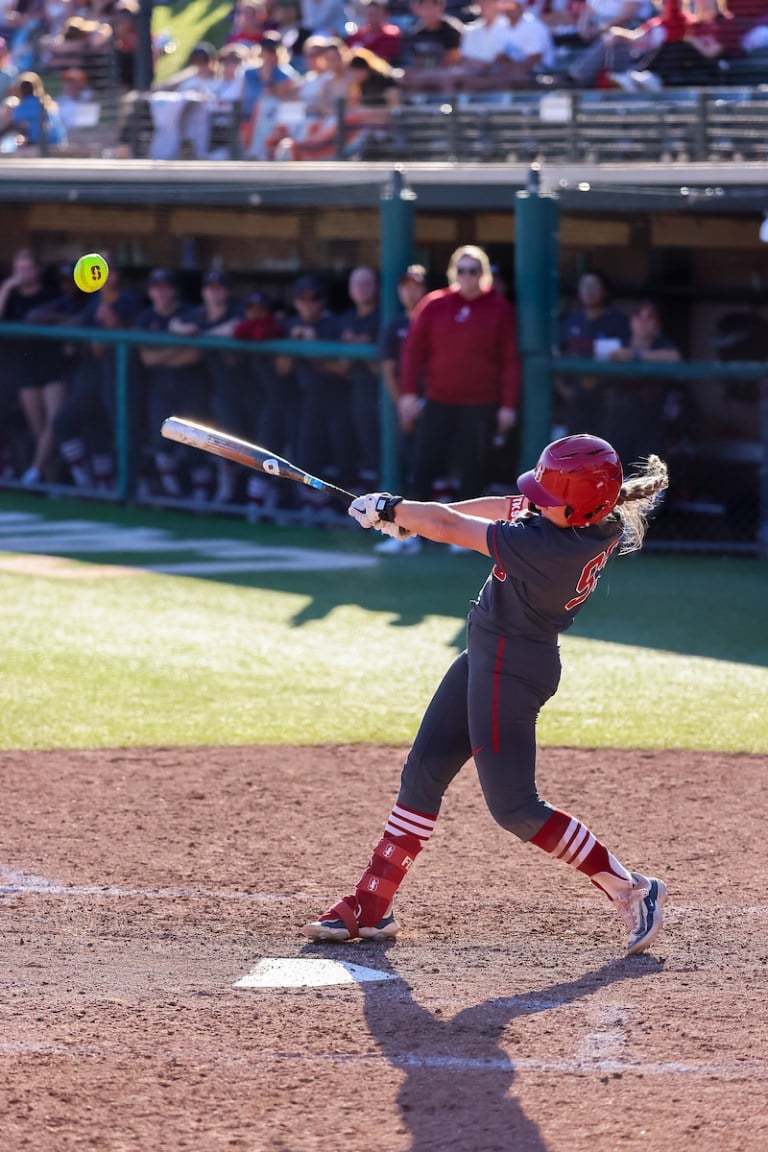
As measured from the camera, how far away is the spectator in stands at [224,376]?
1287 cm

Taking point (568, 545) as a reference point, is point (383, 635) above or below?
below

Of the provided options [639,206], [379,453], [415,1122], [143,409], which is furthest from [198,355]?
[415,1122]

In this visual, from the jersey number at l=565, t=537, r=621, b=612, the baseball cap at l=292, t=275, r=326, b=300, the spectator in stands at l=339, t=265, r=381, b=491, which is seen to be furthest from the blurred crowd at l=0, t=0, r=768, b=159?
the jersey number at l=565, t=537, r=621, b=612

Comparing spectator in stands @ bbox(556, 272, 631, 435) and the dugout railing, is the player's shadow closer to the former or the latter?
the dugout railing

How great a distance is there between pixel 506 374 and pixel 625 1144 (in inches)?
324

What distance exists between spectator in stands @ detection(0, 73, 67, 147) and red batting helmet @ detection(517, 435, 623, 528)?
12.6 meters

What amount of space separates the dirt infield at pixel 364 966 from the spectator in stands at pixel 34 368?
25.0 feet

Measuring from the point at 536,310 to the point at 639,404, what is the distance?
3.29 feet

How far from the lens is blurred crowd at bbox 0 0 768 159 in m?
12.8

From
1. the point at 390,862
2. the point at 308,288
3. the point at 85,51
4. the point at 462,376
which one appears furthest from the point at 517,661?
the point at 85,51

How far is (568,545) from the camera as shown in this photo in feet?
14.9

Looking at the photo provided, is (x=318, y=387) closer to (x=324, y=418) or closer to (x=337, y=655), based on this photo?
(x=324, y=418)

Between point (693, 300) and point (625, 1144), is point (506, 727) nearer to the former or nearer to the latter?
point (625, 1144)

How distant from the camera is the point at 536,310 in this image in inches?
453
